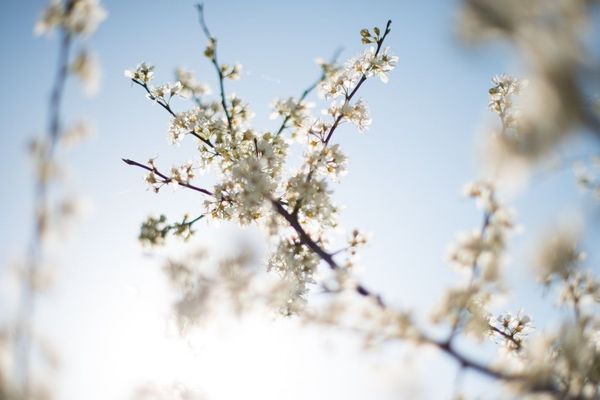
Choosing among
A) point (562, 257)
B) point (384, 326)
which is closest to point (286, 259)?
point (384, 326)

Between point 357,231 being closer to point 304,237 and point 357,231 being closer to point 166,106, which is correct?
point 304,237

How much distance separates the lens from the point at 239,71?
122 inches

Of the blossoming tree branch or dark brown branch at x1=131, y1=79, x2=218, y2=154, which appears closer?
the blossoming tree branch

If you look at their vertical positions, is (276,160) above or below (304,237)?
above

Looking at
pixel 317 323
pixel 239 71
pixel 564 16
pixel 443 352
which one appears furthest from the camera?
pixel 239 71

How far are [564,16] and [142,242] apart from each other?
9.99 ft

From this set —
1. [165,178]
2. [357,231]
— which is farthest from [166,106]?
[357,231]

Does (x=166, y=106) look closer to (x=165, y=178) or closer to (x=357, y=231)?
(x=165, y=178)

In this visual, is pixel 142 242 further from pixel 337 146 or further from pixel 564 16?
pixel 564 16

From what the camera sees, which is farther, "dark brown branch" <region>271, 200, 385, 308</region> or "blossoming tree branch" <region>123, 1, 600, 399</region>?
"dark brown branch" <region>271, 200, 385, 308</region>

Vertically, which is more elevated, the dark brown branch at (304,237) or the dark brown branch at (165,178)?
the dark brown branch at (165,178)

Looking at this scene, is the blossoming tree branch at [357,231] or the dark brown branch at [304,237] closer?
the blossoming tree branch at [357,231]

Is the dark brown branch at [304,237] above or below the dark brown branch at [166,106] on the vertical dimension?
below

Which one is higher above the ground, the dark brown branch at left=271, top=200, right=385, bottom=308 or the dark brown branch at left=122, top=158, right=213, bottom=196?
the dark brown branch at left=122, top=158, right=213, bottom=196
